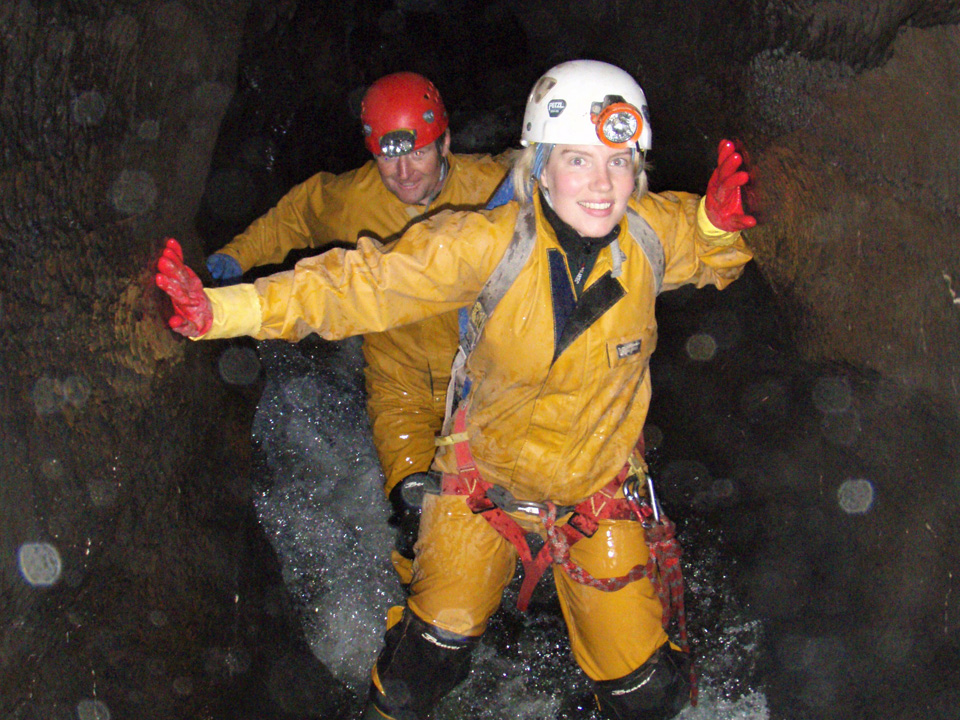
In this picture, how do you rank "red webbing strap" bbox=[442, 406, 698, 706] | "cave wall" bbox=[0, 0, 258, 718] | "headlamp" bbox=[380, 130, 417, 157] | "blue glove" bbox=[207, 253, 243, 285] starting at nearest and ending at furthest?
"cave wall" bbox=[0, 0, 258, 718] < "red webbing strap" bbox=[442, 406, 698, 706] < "blue glove" bbox=[207, 253, 243, 285] < "headlamp" bbox=[380, 130, 417, 157]

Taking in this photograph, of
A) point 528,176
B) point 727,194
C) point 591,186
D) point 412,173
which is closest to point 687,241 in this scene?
point 727,194

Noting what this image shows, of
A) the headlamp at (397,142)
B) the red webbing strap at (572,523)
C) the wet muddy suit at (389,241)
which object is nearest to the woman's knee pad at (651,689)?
the red webbing strap at (572,523)

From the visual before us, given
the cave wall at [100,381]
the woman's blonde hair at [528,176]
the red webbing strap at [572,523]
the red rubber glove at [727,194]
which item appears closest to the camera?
the cave wall at [100,381]

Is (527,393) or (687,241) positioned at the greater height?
(687,241)

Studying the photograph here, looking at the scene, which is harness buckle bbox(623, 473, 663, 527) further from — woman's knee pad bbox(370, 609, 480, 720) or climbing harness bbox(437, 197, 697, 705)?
woman's knee pad bbox(370, 609, 480, 720)

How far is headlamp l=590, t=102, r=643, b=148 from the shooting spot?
214 centimetres

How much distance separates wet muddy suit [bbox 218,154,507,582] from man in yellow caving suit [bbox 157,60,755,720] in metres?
0.86

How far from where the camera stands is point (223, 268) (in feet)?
10.1

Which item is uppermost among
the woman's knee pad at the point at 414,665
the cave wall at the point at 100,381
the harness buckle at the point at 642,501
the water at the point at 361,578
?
the cave wall at the point at 100,381

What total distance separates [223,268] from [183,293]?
1.29m

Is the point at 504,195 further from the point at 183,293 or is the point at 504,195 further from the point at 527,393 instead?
the point at 183,293

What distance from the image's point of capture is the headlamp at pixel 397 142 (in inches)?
126

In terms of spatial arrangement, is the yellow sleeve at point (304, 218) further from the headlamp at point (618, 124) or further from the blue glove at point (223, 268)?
the headlamp at point (618, 124)

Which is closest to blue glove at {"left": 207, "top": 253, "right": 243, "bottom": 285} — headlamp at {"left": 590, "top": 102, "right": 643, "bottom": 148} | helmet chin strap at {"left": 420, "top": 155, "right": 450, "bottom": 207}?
helmet chin strap at {"left": 420, "top": 155, "right": 450, "bottom": 207}
